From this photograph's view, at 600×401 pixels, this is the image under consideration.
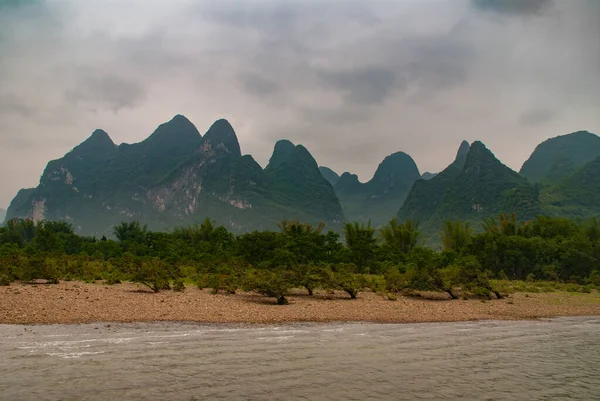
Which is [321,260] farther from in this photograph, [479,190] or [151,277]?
[479,190]

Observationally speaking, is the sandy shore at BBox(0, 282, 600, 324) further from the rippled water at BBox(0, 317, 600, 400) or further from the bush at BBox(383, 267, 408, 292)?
the rippled water at BBox(0, 317, 600, 400)

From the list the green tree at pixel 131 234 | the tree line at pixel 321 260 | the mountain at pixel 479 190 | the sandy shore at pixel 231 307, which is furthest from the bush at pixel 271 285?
the mountain at pixel 479 190

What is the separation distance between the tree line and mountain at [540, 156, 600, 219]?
86.7 metres

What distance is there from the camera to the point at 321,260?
36.0m

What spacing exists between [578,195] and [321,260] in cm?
12468

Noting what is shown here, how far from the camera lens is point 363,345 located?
11070 mm

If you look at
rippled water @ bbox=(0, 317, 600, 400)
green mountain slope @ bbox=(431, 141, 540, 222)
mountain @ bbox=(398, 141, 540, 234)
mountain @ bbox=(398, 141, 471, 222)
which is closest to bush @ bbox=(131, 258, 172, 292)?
rippled water @ bbox=(0, 317, 600, 400)

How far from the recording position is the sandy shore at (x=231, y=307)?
14195mm

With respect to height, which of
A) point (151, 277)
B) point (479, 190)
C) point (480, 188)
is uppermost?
point (480, 188)

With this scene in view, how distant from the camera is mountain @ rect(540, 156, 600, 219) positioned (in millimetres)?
119375

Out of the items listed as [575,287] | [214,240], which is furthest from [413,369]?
[214,240]

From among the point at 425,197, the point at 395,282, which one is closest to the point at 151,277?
the point at 395,282

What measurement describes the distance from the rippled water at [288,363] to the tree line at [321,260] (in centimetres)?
714

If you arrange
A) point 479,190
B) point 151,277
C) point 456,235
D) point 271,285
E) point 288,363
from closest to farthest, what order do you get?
point 288,363 < point 271,285 < point 151,277 < point 456,235 < point 479,190
